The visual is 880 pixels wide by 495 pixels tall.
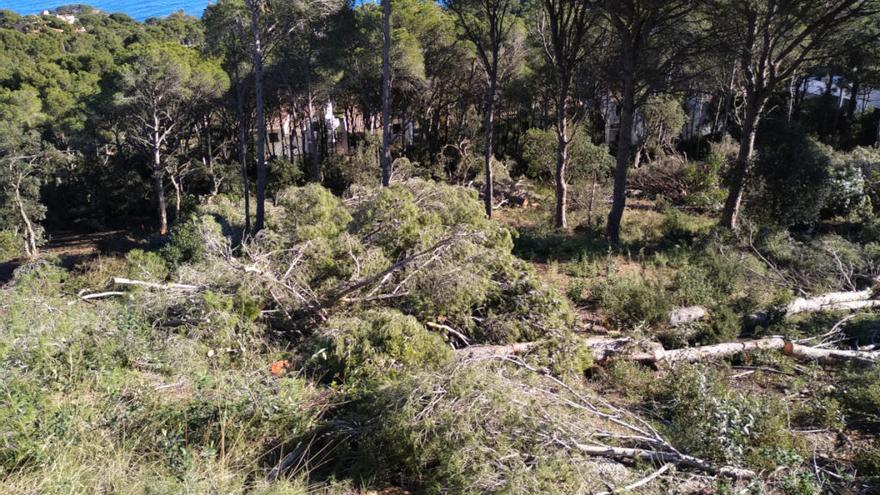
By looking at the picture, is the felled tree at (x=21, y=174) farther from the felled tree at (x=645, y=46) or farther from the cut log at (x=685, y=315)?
the cut log at (x=685, y=315)

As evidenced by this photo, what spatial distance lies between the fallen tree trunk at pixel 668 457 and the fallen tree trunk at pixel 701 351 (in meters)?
2.14

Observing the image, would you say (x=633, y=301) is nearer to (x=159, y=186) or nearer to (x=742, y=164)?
(x=742, y=164)

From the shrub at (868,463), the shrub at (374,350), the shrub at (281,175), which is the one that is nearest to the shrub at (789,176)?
the shrub at (868,463)

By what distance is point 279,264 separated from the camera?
6.77 meters

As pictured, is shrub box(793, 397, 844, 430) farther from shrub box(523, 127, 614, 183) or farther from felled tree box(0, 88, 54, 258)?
felled tree box(0, 88, 54, 258)

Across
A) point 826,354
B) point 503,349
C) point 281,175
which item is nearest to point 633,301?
point 826,354

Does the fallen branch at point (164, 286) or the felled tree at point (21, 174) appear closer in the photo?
the fallen branch at point (164, 286)

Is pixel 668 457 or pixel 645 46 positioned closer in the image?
pixel 668 457

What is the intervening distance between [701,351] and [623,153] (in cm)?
678

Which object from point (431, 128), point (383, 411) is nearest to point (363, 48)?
point (431, 128)

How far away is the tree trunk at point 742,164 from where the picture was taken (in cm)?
1234

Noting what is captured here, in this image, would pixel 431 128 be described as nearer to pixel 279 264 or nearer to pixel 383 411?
pixel 279 264

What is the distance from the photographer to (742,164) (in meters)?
12.8

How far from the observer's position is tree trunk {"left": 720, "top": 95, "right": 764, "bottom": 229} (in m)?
12.3
